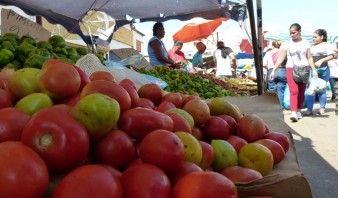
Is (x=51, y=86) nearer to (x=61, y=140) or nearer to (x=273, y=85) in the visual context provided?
(x=61, y=140)

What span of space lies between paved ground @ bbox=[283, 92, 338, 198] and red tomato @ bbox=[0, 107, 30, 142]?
9.36 ft

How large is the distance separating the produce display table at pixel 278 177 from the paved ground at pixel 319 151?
114 centimetres

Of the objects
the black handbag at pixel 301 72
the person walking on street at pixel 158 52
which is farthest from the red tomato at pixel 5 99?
the black handbag at pixel 301 72

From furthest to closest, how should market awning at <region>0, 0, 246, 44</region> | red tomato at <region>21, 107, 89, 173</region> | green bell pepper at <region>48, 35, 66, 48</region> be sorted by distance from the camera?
market awning at <region>0, 0, 246, 44</region>, green bell pepper at <region>48, 35, 66, 48</region>, red tomato at <region>21, 107, 89, 173</region>

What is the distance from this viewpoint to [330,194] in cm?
316

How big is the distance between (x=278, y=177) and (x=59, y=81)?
0.85 metres

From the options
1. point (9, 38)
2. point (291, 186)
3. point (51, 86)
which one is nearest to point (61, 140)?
point (51, 86)

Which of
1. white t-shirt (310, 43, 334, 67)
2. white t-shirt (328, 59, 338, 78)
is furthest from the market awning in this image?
white t-shirt (328, 59, 338, 78)

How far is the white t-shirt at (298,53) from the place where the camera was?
660 centimetres

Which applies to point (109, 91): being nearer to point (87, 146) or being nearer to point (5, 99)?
point (87, 146)

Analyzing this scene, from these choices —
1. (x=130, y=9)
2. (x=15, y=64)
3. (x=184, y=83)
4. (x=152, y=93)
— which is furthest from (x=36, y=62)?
(x=130, y=9)

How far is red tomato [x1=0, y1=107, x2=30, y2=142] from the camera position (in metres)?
1.06

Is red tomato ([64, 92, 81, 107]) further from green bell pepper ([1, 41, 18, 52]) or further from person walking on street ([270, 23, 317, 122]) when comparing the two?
person walking on street ([270, 23, 317, 122])

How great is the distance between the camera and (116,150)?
1053 mm
